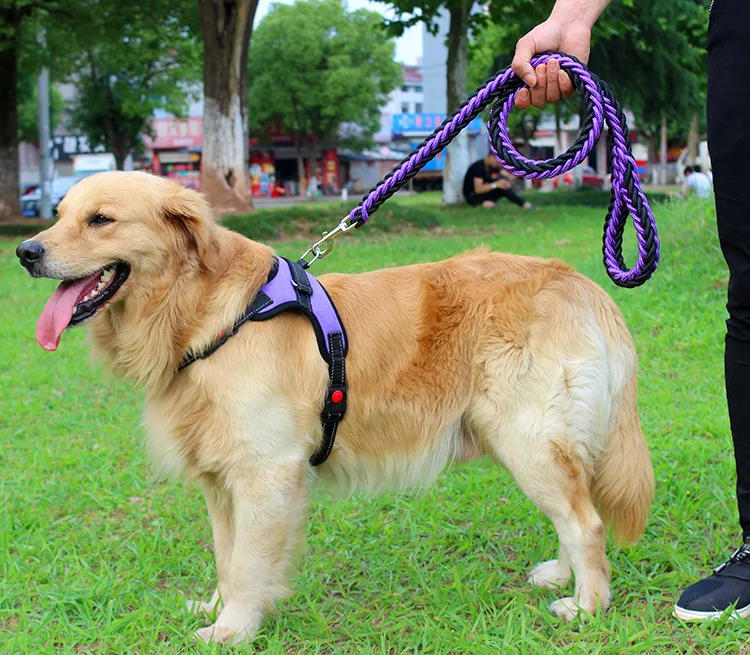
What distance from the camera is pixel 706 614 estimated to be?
2.49m

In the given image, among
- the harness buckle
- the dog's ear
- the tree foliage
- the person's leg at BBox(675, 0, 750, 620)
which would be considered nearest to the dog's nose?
the dog's ear

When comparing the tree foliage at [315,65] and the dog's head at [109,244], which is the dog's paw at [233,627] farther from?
the tree foliage at [315,65]

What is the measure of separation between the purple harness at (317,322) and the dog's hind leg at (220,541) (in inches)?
16.7

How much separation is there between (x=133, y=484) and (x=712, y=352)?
160 inches

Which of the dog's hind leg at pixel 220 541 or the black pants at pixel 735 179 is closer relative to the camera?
the black pants at pixel 735 179

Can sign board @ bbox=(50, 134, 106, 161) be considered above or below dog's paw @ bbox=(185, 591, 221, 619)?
above

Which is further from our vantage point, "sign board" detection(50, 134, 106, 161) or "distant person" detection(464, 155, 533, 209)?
"sign board" detection(50, 134, 106, 161)

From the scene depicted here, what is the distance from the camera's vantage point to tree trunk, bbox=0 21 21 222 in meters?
17.7

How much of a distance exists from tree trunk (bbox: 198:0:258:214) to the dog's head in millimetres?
12923

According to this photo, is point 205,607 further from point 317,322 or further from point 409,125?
point 409,125

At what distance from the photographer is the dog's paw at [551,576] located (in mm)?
2949

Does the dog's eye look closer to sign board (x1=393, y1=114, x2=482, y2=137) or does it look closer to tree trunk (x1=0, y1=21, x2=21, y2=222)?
tree trunk (x1=0, y1=21, x2=21, y2=222)

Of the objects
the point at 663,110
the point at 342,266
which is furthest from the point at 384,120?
the point at 342,266

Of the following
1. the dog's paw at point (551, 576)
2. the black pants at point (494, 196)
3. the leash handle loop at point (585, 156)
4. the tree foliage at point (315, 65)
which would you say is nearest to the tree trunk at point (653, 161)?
the tree foliage at point (315, 65)
